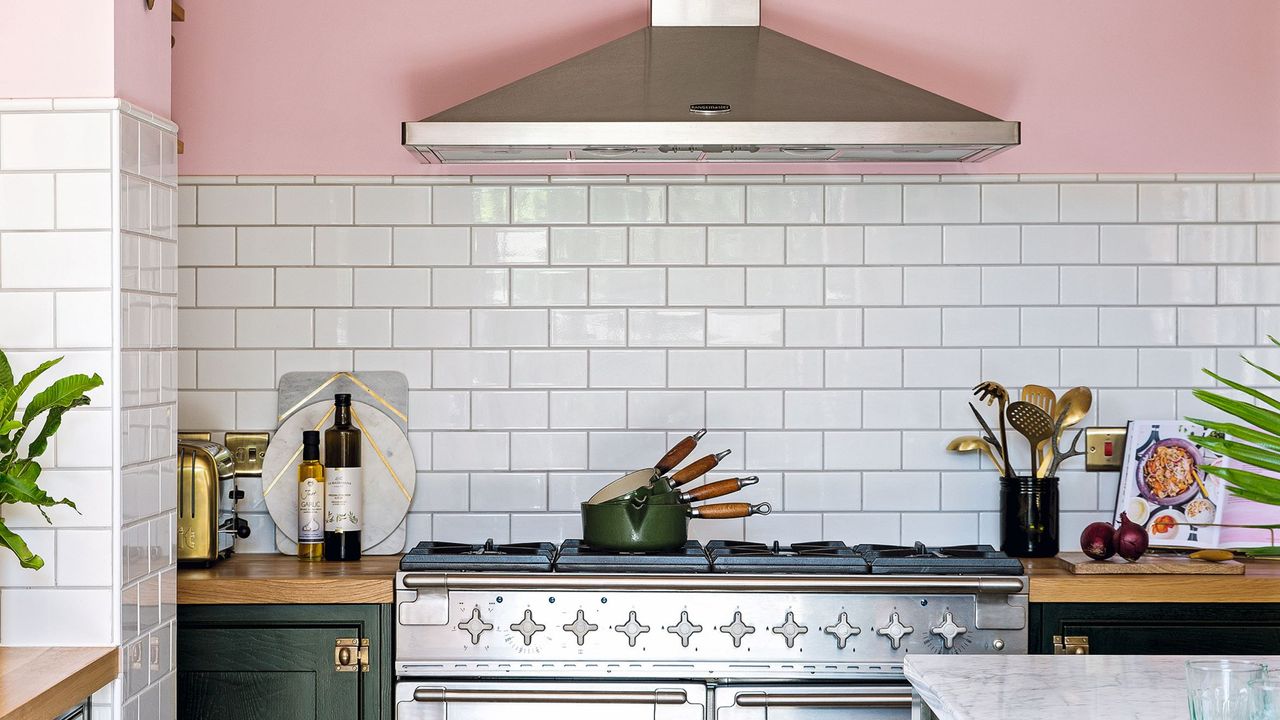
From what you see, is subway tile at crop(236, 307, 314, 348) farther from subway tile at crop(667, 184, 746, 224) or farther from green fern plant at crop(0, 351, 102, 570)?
green fern plant at crop(0, 351, 102, 570)

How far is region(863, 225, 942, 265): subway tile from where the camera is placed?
341cm

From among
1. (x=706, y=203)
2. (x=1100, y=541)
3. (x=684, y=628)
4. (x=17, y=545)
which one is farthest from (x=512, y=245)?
(x=1100, y=541)

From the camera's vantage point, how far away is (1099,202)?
3.41 metres

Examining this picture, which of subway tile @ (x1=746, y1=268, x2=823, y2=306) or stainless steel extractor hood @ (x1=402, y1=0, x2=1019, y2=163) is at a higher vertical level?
stainless steel extractor hood @ (x1=402, y1=0, x2=1019, y2=163)

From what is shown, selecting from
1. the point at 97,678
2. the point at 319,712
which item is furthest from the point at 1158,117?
the point at 97,678

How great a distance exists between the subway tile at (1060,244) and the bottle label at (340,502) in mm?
2035

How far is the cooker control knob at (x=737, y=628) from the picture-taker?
9.27 feet

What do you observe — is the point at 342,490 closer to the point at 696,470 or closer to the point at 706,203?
the point at 696,470

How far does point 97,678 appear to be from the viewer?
2.18 metres

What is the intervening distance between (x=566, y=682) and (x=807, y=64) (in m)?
1.66

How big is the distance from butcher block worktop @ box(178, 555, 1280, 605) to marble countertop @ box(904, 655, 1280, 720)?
774 mm

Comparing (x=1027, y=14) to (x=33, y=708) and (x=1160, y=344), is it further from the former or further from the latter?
(x=33, y=708)

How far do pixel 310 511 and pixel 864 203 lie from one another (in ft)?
5.90

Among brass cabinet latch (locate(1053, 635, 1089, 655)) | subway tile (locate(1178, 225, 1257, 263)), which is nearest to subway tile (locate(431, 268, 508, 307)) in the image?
brass cabinet latch (locate(1053, 635, 1089, 655))
